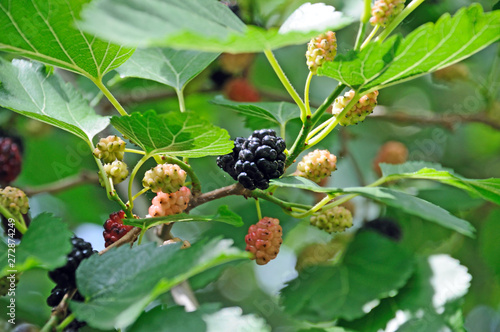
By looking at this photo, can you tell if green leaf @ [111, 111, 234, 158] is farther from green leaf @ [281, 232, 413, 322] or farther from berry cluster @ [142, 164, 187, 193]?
green leaf @ [281, 232, 413, 322]

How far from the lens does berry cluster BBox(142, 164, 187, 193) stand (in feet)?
2.19

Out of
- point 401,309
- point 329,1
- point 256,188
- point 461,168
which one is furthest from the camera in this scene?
point 461,168

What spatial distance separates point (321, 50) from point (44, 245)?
41cm

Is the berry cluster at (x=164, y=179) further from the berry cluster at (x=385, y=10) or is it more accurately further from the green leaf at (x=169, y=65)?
the berry cluster at (x=385, y=10)

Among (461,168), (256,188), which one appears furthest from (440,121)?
(256,188)

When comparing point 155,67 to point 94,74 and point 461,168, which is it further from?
point 461,168

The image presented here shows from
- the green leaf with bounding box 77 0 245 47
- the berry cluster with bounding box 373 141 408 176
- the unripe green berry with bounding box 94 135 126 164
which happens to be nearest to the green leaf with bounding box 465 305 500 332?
the berry cluster with bounding box 373 141 408 176

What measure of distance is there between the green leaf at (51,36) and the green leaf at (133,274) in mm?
273

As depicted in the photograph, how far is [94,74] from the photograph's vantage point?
0.73 m

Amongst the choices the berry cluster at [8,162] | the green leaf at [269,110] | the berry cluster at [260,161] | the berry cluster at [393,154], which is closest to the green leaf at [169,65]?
the green leaf at [269,110]

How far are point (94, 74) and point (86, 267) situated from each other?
283 mm

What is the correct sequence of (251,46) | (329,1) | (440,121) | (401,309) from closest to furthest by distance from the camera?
(251,46)
(401,309)
(440,121)
(329,1)

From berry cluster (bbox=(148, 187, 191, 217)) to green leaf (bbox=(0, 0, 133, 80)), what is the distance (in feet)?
0.69

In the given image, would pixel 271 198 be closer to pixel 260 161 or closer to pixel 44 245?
pixel 260 161
